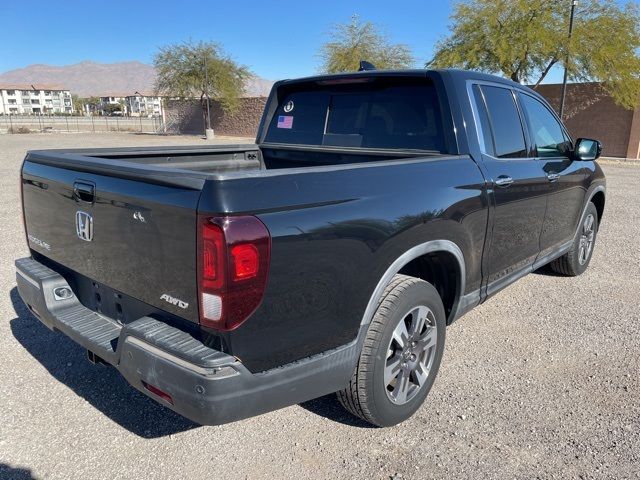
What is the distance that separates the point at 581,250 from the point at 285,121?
11.5ft

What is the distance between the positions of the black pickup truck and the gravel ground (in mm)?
292

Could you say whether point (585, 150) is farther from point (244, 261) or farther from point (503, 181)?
point (244, 261)

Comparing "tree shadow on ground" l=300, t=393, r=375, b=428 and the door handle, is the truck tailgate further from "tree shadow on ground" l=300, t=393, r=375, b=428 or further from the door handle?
the door handle

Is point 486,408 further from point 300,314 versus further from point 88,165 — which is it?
point 88,165

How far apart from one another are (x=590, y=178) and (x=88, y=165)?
180 inches

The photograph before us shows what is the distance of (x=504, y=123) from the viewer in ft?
12.1

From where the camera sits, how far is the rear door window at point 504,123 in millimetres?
3533

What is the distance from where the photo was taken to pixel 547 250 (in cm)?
435

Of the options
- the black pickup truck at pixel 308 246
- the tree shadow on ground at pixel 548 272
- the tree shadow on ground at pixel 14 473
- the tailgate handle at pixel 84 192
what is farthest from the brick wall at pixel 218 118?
the tree shadow on ground at pixel 14 473

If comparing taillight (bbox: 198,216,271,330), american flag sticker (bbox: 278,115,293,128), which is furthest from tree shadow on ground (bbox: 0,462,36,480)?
american flag sticker (bbox: 278,115,293,128)

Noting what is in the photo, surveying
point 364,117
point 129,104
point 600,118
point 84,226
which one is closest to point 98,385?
point 84,226

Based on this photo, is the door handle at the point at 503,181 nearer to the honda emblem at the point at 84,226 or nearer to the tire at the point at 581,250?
the tire at the point at 581,250

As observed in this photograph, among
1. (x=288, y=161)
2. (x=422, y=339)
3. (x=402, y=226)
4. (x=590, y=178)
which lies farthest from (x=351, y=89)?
(x=590, y=178)

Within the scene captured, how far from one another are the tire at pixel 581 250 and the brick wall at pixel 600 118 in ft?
74.2
